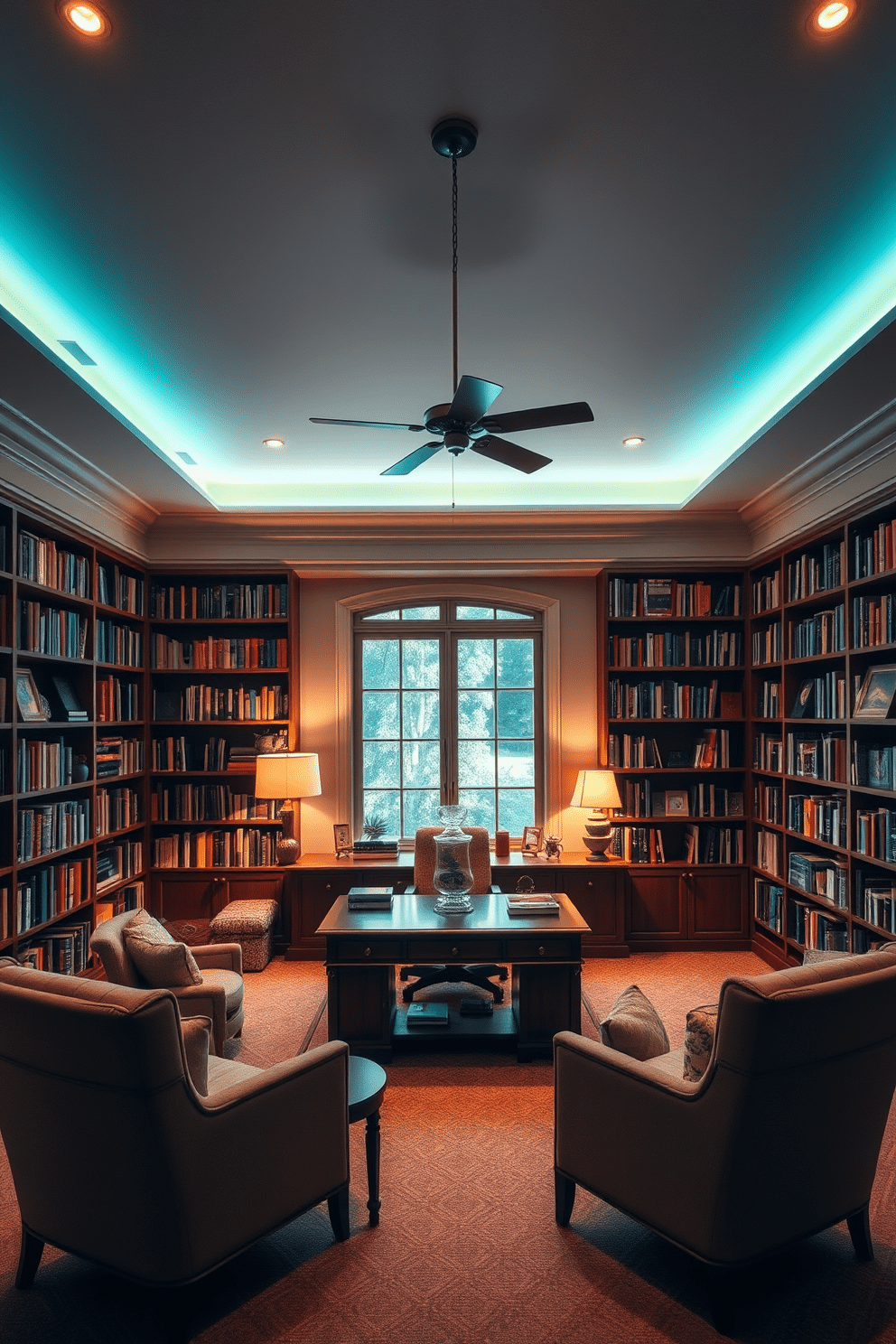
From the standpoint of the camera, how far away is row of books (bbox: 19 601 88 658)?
4176mm

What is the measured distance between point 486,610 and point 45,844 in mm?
3433

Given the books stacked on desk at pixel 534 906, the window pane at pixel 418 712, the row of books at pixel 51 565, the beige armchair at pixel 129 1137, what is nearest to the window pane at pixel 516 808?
the window pane at pixel 418 712

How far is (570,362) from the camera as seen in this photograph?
3.81m

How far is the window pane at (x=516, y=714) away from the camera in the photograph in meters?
6.28

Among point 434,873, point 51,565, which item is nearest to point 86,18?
point 51,565

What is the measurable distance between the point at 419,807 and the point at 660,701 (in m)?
1.97

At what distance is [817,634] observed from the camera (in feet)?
15.8

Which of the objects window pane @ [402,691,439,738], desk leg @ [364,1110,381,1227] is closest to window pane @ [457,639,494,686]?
window pane @ [402,691,439,738]

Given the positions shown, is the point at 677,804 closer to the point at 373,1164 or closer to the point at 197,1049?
the point at 373,1164

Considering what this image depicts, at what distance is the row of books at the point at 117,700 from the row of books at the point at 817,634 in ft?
14.2

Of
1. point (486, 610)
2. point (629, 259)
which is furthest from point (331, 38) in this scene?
point (486, 610)

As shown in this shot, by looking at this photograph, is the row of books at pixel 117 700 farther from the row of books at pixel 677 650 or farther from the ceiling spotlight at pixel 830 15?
the ceiling spotlight at pixel 830 15

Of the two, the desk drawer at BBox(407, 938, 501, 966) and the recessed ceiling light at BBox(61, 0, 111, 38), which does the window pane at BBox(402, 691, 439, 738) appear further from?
the recessed ceiling light at BBox(61, 0, 111, 38)

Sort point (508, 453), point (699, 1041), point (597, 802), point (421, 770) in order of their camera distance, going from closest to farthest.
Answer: point (699, 1041), point (508, 453), point (597, 802), point (421, 770)
